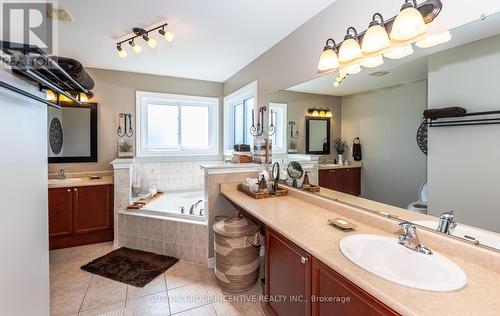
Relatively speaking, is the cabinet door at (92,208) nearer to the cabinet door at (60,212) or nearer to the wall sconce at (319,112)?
the cabinet door at (60,212)

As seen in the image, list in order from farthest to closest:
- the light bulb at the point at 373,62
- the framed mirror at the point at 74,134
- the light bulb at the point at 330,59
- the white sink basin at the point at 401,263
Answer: the framed mirror at the point at 74,134
the light bulb at the point at 330,59
the light bulb at the point at 373,62
the white sink basin at the point at 401,263

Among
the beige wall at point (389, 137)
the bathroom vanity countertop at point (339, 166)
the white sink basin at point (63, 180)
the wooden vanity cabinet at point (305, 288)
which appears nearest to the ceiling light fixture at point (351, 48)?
the beige wall at point (389, 137)

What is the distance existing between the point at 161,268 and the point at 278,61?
258cm

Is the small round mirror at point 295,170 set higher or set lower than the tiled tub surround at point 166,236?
higher

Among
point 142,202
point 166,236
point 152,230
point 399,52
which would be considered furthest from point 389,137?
point 142,202

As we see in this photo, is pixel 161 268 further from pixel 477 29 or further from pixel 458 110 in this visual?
pixel 477 29

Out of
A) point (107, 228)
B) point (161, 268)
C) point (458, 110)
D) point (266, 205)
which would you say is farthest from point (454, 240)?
point (107, 228)

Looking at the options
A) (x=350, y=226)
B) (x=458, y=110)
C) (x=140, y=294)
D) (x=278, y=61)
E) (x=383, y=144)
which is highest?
(x=278, y=61)

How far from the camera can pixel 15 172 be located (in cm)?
119

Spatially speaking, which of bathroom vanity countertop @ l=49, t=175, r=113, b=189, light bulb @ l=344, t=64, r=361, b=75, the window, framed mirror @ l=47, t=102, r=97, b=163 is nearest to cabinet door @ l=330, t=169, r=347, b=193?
light bulb @ l=344, t=64, r=361, b=75

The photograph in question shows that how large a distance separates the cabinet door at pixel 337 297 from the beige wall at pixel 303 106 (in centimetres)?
108

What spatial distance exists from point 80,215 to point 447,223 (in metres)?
3.73

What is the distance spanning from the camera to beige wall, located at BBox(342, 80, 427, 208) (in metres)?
1.41

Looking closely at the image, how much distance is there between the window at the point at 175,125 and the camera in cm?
384
